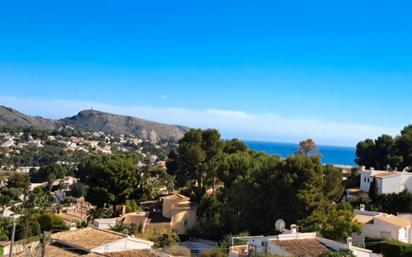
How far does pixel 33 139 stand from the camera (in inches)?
5123

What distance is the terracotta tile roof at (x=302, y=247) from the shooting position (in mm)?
20312

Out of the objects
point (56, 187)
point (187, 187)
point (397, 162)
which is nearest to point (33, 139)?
point (56, 187)

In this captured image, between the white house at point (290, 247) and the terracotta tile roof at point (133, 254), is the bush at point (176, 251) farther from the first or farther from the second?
the white house at point (290, 247)

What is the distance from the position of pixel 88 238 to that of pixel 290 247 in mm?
8034

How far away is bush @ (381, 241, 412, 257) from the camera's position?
23.9 meters

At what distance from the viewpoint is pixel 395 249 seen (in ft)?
79.8

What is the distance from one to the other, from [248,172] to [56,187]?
46.8 meters

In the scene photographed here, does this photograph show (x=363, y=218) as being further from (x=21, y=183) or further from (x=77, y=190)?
(x=21, y=183)

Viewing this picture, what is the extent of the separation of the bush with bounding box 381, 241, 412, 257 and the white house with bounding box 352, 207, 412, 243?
7.98ft

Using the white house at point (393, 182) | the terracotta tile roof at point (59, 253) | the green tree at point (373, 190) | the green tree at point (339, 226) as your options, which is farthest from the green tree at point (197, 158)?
the terracotta tile roof at point (59, 253)

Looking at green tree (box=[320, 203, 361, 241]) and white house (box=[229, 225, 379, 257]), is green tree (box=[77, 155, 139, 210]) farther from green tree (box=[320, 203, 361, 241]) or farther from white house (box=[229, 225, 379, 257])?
white house (box=[229, 225, 379, 257])

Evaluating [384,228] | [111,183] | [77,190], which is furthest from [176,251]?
[77,190]

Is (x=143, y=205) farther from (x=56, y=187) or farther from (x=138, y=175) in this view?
(x=56, y=187)

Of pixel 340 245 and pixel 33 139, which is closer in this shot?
pixel 340 245
